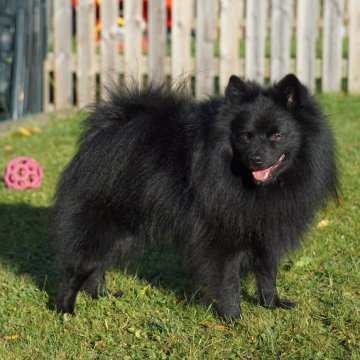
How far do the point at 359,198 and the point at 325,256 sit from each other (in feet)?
4.18

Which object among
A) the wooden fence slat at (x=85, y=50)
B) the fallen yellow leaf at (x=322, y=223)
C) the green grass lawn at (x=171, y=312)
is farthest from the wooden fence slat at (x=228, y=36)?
the fallen yellow leaf at (x=322, y=223)

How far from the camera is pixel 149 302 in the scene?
463cm

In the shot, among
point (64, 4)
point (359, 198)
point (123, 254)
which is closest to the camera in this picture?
point (123, 254)

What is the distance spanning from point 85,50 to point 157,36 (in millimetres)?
992

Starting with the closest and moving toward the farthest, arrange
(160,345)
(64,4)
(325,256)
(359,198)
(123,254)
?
(160,345)
(123,254)
(325,256)
(359,198)
(64,4)

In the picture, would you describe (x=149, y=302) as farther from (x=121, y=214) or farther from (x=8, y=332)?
Result: (x=8, y=332)

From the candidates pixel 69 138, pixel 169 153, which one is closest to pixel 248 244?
pixel 169 153

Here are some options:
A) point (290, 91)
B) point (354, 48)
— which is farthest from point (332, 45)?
point (290, 91)

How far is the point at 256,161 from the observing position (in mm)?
3883

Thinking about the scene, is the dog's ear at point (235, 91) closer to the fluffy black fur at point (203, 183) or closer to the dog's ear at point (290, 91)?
the fluffy black fur at point (203, 183)

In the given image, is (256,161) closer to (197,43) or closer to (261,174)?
(261,174)

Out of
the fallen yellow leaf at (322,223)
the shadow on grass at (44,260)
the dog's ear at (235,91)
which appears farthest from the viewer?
the fallen yellow leaf at (322,223)

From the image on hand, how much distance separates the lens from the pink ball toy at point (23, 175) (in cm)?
704

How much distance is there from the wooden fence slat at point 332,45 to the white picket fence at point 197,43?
1cm
